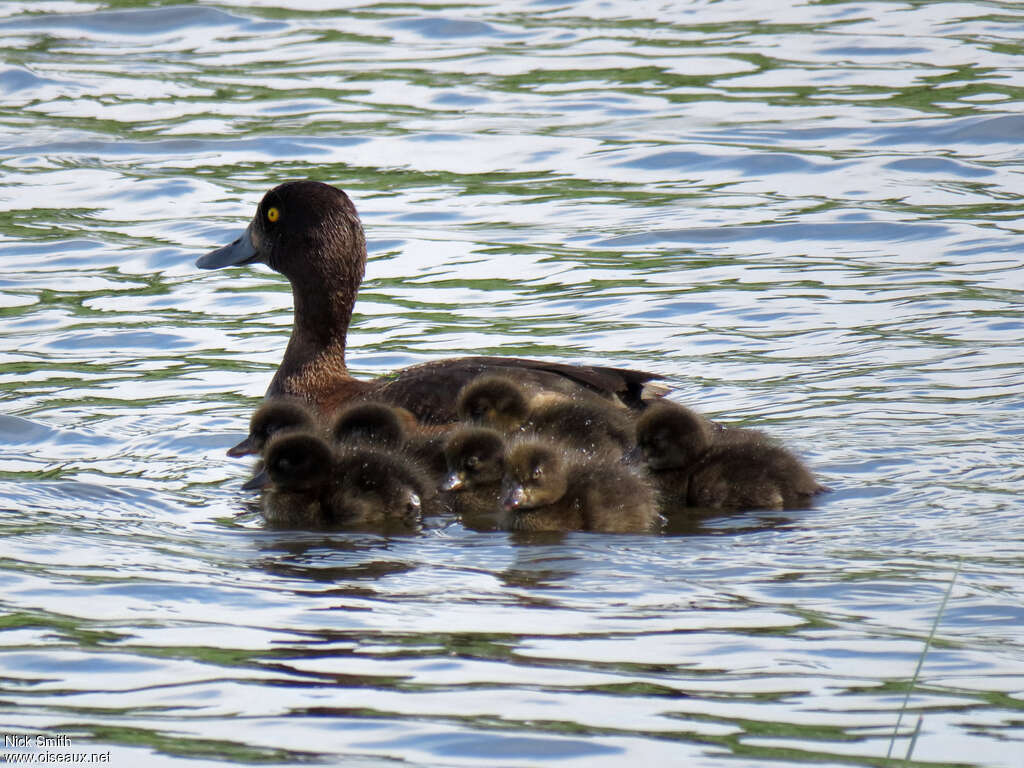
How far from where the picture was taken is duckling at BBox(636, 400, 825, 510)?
679cm

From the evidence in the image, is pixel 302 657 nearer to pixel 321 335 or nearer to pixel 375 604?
pixel 375 604

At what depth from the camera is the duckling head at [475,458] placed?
22.2 feet

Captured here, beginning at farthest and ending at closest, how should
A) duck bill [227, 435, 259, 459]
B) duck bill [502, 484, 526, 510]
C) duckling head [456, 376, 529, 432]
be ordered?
1. duck bill [227, 435, 259, 459]
2. duckling head [456, 376, 529, 432]
3. duck bill [502, 484, 526, 510]

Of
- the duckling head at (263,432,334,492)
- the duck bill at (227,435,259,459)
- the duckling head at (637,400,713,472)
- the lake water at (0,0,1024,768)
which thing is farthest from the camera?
the duck bill at (227,435,259,459)

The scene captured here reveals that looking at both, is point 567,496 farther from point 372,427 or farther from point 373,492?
point 372,427

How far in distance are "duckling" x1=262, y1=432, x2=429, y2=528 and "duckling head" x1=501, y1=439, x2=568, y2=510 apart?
39 centimetres

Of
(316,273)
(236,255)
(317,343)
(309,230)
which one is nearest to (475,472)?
(317,343)

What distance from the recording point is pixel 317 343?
8.31m

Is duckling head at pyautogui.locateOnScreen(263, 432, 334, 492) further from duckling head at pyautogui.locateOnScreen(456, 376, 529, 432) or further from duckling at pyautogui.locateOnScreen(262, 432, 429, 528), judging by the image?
duckling head at pyautogui.locateOnScreen(456, 376, 529, 432)

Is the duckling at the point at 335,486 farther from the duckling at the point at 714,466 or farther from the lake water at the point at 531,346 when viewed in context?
the duckling at the point at 714,466

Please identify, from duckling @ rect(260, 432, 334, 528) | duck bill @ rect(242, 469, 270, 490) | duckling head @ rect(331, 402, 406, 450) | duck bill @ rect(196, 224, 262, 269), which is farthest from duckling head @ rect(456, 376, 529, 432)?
duck bill @ rect(196, 224, 262, 269)

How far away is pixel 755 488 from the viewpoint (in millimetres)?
6789

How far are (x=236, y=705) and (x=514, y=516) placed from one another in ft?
6.40

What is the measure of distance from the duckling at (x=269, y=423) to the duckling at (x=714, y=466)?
132 centimetres
